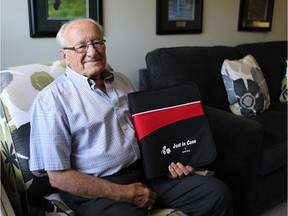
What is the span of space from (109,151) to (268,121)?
1286mm

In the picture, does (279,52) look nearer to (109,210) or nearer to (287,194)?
(287,194)

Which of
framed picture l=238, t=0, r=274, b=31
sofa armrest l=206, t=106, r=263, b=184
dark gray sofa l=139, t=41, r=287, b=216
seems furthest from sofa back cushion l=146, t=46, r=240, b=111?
framed picture l=238, t=0, r=274, b=31

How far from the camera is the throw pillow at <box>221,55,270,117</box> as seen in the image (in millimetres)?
2066

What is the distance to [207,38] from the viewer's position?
2.45 metres

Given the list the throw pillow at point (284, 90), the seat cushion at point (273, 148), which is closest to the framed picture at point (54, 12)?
the seat cushion at point (273, 148)

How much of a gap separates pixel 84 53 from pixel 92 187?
0.53m

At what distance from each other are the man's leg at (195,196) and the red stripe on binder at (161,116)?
9.6 inches

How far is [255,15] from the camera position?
2.71m

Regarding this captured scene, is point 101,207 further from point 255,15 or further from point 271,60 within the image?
point 255,15

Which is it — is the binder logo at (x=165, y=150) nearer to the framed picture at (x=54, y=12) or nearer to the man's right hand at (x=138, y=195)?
the man's right hand at (x=138, y=195)

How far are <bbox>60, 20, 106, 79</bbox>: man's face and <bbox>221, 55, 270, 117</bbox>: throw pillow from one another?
115 centimetres

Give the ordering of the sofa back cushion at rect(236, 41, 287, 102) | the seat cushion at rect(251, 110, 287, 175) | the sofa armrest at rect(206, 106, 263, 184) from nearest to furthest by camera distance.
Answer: the sofa armrest at rect(206, 106, 263, 184) < the seat cushion at rect(251, 110, 287, 175) < the sofa back cushion at rect(236, 41, 287, 102)

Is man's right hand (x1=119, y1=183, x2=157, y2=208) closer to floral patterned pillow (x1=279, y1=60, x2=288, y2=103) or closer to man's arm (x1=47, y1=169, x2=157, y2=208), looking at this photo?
man's arm (x1=47, y1=169, x2=157, y2=208)

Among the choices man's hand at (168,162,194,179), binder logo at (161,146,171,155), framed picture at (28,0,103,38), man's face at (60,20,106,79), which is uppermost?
framed picture at (28,0,103,38)
